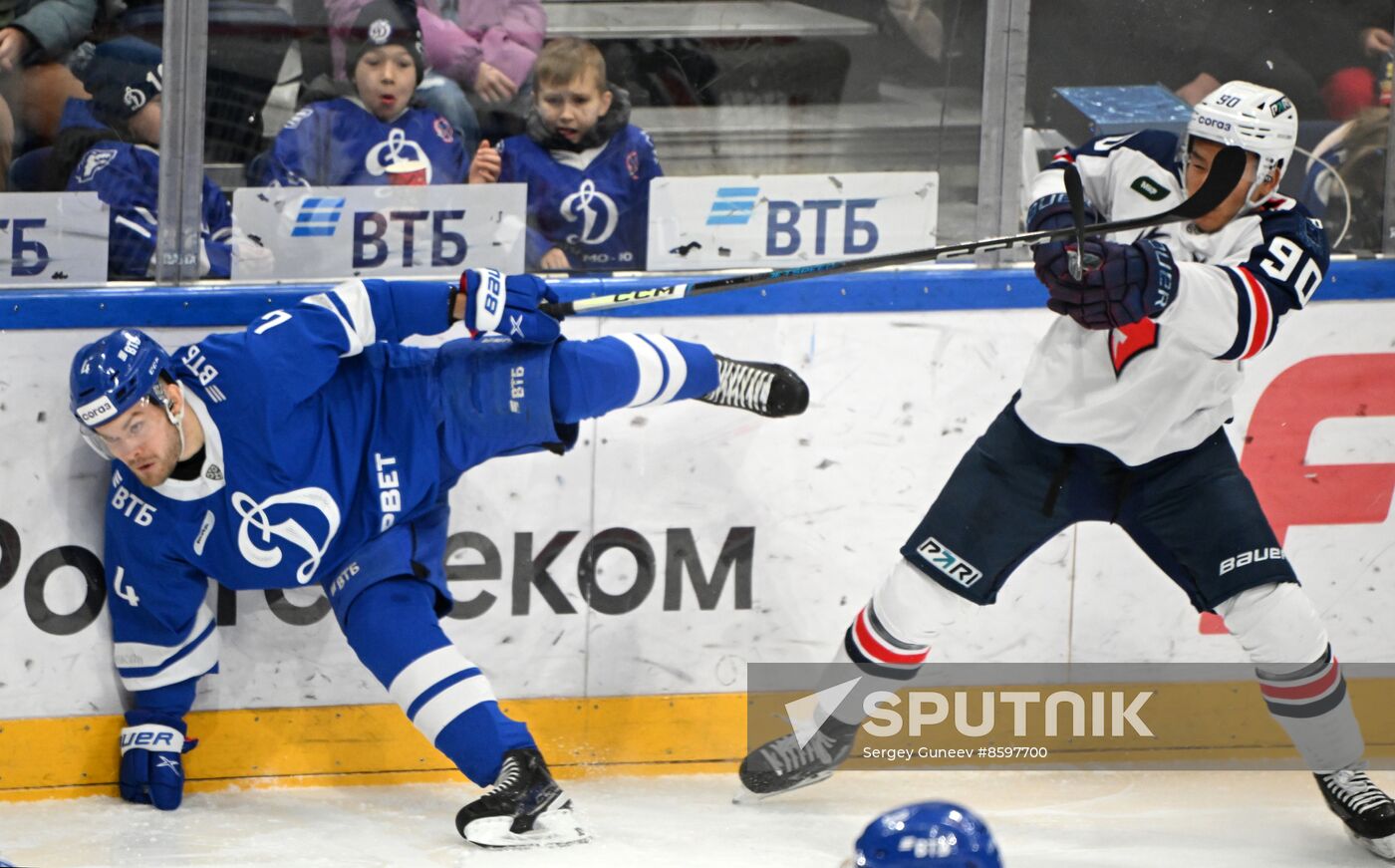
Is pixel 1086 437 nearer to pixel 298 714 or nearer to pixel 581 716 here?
pixel 581 716

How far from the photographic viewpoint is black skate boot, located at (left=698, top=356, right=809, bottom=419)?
3.67m

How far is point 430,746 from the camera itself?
3.75 m

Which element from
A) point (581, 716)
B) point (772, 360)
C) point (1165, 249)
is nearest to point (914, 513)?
point (772, 360)

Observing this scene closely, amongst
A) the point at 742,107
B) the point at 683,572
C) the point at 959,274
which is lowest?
the point at 683,572

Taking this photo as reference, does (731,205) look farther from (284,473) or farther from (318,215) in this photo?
(284,473)

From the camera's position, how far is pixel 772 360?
12.3ft

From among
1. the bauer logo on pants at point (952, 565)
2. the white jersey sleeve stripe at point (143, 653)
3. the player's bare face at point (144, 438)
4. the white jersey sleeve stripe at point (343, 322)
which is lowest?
the white jersey sleeve stripe at point (143, 653)

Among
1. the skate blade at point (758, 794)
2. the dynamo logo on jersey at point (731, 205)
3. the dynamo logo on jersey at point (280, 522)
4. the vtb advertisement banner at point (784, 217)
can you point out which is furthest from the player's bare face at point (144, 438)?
the skate blade at point (758, 794)

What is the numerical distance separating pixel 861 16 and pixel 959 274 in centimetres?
53

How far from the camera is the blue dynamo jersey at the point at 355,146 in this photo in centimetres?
357

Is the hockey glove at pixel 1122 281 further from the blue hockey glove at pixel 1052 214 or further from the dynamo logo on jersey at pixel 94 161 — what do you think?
the dynamo logo on jersey at pixel 94 161

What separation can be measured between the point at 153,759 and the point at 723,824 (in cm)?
103

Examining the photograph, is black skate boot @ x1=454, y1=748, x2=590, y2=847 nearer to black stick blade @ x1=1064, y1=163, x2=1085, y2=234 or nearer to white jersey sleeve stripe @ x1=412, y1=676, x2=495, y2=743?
white jersey sleeve stripe @ x1=412, y1=676, x2=495, y2=743

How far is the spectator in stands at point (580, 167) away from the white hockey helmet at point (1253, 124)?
1074 mm
